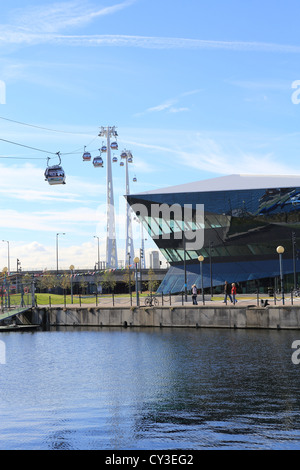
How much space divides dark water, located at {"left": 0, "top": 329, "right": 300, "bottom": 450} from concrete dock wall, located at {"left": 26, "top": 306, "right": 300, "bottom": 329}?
2049 mm

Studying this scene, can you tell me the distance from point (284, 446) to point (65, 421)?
6301mm

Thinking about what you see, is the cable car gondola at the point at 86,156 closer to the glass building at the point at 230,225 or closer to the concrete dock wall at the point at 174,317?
the concrete dock wall at the point at 174,317

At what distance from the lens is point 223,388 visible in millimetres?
21734

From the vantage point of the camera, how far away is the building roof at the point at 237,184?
63.3 meters

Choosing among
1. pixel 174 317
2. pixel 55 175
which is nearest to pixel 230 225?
pixel 174 317

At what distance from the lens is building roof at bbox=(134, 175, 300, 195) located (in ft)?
208

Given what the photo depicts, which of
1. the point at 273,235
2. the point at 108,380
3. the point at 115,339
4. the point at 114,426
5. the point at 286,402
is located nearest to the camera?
the point at 114,426

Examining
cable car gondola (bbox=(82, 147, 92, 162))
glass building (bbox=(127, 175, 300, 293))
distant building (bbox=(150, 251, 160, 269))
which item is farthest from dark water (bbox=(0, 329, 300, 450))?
distant building (bbox=(150, 251, 160, 269))

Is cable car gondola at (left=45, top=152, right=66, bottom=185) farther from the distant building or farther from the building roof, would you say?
the distant building

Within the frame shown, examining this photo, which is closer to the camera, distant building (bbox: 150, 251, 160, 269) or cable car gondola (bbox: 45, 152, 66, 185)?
cable car gondola (bbox: 45, 152, 66, 185)

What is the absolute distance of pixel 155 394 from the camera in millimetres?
21500

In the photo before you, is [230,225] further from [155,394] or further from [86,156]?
[155,394]

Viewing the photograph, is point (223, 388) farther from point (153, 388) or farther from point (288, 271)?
point (288, 271)
